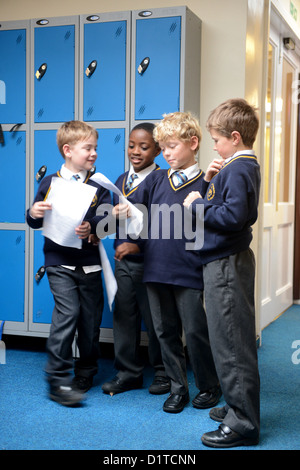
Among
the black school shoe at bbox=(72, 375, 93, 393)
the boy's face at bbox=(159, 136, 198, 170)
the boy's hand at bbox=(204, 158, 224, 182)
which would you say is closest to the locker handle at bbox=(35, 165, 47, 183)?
the boy's face at bbox=(159, 136, 198, 170)

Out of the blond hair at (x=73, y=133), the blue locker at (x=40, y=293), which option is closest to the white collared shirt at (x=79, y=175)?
the blond hair at (x=73, y=133)

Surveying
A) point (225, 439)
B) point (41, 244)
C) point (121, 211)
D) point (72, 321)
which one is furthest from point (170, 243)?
point (41, 244)

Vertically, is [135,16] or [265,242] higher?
[135,16]

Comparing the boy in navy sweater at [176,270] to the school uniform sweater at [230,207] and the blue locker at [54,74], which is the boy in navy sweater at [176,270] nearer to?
the school uniform sweater at [230,207]

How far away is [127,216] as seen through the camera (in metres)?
2.27

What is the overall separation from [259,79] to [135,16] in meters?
0.91

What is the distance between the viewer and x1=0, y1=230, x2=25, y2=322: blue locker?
10.0 ft

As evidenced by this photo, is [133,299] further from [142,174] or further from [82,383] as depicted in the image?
[142,174]

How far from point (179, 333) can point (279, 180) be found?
2.36 meters

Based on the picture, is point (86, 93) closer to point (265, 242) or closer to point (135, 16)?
point (135, 16)

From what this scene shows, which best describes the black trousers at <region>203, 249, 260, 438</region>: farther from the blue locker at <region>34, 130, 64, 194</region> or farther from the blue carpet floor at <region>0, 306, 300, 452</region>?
the blue locker at <region>34, 130, 64, 194</region>

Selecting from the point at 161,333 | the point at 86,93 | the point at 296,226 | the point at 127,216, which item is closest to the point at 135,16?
the point at 86,93

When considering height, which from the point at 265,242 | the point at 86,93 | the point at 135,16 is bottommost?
the point at 265,242

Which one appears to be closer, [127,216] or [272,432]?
[272,432]
